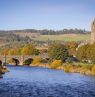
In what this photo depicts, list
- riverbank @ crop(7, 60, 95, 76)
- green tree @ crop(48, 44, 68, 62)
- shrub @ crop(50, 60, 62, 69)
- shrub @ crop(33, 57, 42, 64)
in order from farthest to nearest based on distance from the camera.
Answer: shrub @ crop(33, 57, 42, 64) → green tree @ crop(48, 44, 68, 62) → shrub @ crop(50, 60, 62, 69) → riverbank @ crop(7, 60, 95, 76)

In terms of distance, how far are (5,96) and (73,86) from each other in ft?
77.6

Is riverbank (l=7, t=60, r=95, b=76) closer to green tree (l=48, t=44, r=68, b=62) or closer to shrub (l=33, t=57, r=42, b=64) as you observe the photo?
green tree (l=48, t=44, r=68, b=62)

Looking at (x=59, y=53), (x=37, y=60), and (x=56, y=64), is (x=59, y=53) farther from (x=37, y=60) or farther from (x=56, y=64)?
(x=37, y=60)

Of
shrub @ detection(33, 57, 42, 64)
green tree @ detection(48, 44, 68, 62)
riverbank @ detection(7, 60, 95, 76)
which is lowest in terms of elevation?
shrub @ detection(33, 57, 42, 64)

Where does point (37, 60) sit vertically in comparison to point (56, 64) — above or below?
below

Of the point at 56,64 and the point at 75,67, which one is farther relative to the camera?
the point at 56,64

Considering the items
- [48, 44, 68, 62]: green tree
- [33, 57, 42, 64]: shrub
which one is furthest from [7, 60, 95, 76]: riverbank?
[33, 57, 42, 64]: shrub

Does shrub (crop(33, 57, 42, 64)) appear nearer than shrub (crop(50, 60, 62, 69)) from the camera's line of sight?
No

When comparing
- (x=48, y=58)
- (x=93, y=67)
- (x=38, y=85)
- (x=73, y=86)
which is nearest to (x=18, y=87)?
(x=38, y=85)

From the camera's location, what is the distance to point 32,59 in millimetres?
198500

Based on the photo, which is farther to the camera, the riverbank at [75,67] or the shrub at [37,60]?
the shrub at [37,60]

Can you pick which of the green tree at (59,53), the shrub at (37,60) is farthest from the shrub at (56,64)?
the shrub at (37,60)

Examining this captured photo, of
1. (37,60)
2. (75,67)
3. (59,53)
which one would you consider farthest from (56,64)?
(37,60)

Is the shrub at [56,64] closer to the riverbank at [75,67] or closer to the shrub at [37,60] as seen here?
the riverbank at [75,67]
